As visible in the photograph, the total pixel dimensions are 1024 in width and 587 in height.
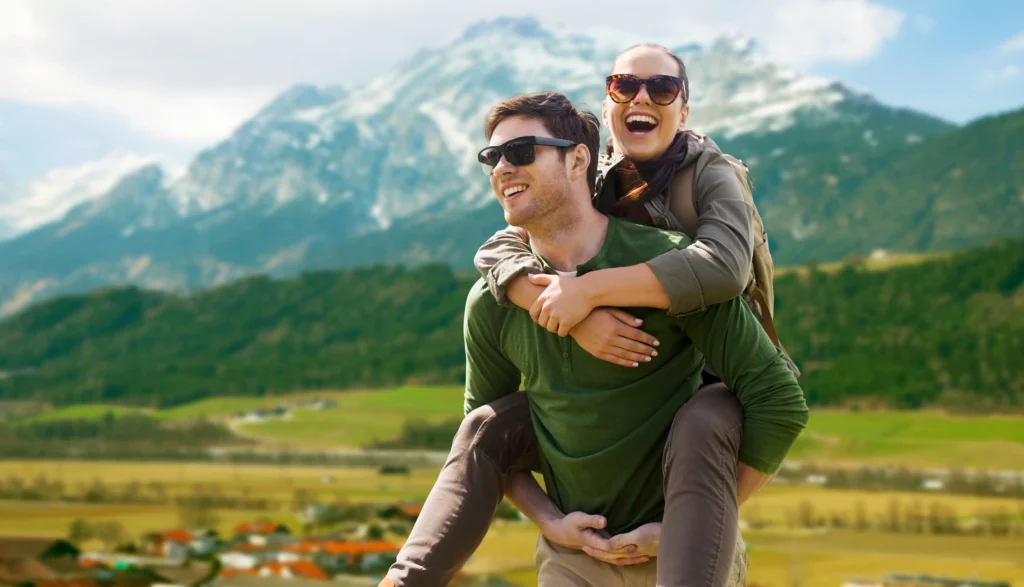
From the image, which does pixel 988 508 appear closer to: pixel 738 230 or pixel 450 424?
pixel 450 424

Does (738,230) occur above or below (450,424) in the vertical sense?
above

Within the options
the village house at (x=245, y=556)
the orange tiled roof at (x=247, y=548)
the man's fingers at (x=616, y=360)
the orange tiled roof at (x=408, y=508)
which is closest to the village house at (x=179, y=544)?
the orange tiled roof at (x=247, y=548)

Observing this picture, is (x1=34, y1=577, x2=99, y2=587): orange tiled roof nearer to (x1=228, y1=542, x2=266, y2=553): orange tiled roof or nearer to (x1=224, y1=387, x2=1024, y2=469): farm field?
(x1=228, y1=542, x2=266, y2=553): orange tiled roof

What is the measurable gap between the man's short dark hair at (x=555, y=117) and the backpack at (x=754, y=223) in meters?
0.42

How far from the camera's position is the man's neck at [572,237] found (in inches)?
213

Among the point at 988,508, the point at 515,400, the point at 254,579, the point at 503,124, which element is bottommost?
the point at 988,508

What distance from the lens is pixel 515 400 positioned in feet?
18.6

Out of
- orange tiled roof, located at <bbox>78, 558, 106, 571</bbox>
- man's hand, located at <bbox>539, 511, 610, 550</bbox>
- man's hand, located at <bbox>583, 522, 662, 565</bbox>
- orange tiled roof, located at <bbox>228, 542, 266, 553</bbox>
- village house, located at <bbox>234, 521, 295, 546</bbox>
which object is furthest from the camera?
village house, located at <bbox>234, 521, 295, 546</bbox>

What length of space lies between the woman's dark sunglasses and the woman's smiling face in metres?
0.02

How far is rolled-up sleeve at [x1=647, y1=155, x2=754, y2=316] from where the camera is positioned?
4983 millimetres

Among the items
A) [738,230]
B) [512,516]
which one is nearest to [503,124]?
[738,230]

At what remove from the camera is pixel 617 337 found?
16.8 feet

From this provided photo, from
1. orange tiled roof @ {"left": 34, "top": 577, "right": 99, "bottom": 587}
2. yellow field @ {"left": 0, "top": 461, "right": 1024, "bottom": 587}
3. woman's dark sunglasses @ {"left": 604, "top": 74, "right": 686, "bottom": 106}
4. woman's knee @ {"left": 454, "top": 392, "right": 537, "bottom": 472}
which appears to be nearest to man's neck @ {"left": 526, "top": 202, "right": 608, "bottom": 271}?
woman's dark sunglasses @ {"left": 604, "top": 74, "right": 686, "bottom": 106}

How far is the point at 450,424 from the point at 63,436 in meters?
61.5
